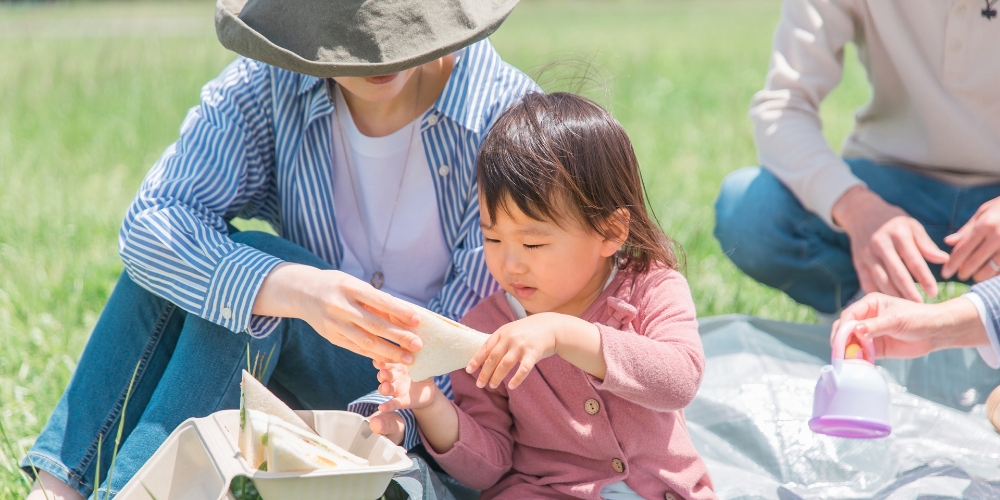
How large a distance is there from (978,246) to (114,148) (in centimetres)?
430

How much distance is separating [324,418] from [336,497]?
0.25m

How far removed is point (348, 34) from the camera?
179 centimetres

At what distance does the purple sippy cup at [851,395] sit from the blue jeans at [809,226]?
837 millimetres

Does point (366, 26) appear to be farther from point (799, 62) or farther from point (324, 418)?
point (799, 62)

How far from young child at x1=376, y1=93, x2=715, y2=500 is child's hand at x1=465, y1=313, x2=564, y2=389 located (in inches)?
5.4

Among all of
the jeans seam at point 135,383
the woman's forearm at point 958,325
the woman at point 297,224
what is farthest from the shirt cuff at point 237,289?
the woman's forearm at point 958,325

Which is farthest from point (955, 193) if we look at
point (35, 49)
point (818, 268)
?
point (35, 49)

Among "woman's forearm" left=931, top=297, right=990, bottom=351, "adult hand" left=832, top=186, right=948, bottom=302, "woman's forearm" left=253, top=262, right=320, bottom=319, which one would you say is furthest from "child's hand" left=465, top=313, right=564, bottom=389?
"adult hand" left=832, top=186, right=948, bottom=302

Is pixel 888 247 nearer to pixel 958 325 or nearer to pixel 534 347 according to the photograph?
pixel 958 325

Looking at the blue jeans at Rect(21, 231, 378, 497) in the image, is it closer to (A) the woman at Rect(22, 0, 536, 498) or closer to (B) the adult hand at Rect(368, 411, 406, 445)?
(A) the woman at Rect(22, 0, 536, 498)

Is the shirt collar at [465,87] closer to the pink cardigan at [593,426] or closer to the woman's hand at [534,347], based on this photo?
the pink cardigan at [593,426]

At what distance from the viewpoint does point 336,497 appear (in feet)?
4.73

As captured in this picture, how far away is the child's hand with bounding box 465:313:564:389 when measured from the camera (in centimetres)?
152

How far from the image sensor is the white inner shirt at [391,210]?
6.98 feet
